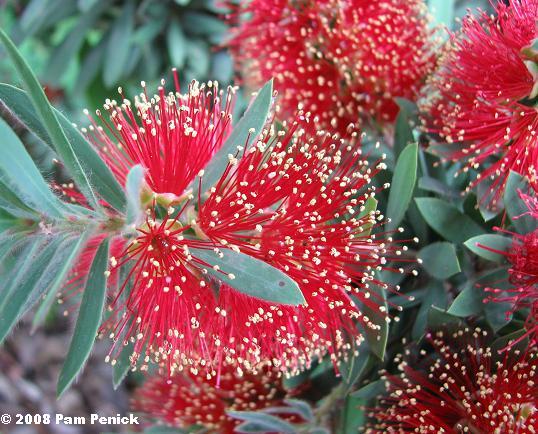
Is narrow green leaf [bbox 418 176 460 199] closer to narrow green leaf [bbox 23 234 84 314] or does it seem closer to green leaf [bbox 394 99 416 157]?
green leaf [bbox 394 99 416 157]

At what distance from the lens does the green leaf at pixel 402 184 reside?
34.7 inches

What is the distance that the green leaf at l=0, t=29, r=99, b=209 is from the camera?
0.63 m

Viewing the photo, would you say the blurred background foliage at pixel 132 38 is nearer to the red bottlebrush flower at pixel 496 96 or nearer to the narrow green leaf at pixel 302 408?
the red bottlebrush flower at pixel 496 96

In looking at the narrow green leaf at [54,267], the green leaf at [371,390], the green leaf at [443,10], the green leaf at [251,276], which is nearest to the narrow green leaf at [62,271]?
the narrow green leaf at [54,267]

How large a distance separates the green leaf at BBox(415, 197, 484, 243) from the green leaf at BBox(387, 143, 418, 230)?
0.12 feet

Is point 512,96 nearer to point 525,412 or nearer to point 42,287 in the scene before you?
point 525,412

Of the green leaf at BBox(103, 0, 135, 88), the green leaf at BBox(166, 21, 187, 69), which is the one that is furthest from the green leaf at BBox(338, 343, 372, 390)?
the green leaf at BBox(103, 0, 135, 88)

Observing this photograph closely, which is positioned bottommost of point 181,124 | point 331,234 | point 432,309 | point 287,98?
point 432,309

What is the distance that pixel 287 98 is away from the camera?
1187 millimetres

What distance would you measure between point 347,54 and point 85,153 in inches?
21.9

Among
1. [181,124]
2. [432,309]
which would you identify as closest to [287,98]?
[181,124]

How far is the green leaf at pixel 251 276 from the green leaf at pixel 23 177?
0.18 meters

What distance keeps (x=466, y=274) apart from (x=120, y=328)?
53cm

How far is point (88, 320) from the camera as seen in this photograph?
2.38 feet
